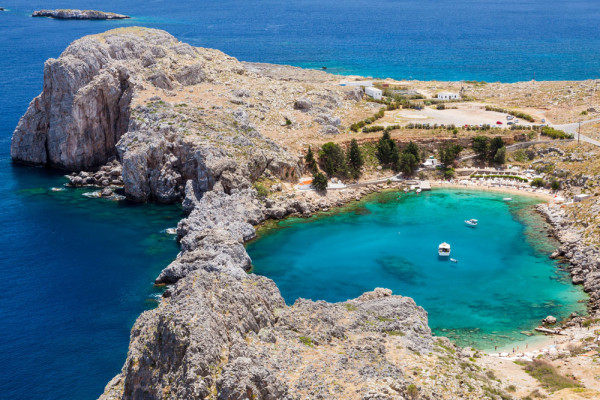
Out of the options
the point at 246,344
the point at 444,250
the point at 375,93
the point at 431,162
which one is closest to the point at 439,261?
the point at 444,250

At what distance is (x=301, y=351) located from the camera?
4569cm

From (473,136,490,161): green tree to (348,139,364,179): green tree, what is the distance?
871 inches

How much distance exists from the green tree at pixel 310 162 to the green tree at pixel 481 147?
30.8 m

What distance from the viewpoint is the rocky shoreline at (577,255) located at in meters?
70.2

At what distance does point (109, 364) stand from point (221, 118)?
58085 mm

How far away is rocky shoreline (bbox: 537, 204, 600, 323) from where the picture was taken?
70.2m

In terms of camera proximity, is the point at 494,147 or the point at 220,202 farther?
the point at 494,147

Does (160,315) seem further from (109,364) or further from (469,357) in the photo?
(469,357)

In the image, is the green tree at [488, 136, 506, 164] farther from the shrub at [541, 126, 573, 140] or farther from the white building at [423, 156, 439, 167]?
the white building at [423, 156, 439, 167]

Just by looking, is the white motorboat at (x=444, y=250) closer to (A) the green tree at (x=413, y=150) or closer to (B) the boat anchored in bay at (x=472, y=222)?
(B) the boat anchored in bay at (x=472, y=222)

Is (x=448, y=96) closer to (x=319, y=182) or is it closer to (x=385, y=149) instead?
(x=385, y=149)

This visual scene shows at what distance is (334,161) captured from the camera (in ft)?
353

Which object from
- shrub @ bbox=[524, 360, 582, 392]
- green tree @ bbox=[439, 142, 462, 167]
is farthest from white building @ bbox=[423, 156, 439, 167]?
shrub @ bbox=[524, 360, 582, 392]

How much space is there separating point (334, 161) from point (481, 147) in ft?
92.3
